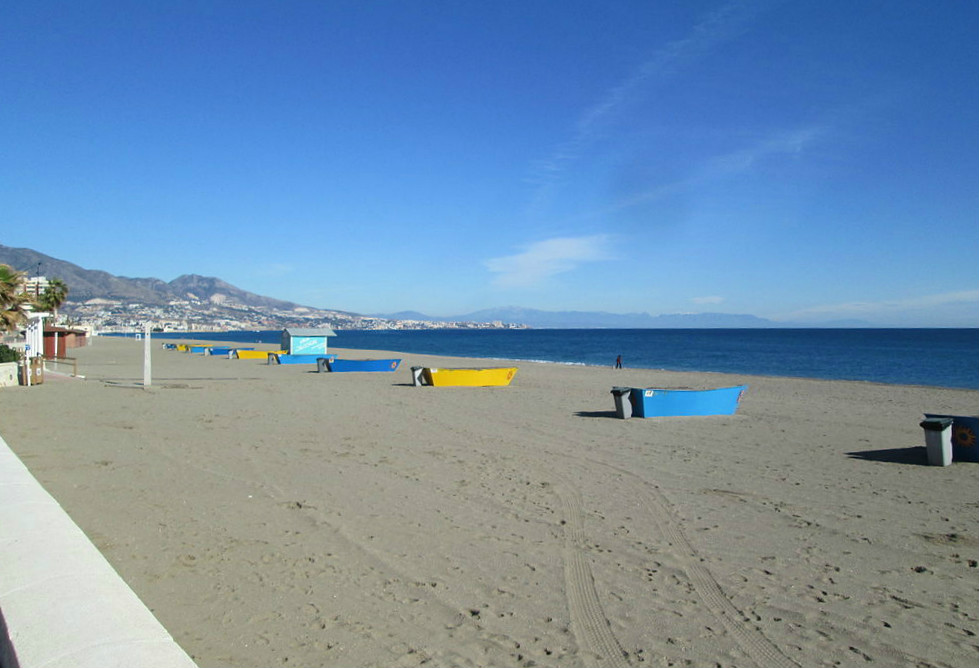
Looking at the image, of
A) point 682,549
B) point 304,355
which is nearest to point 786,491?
point 682,549

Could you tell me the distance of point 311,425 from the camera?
41.9 ft

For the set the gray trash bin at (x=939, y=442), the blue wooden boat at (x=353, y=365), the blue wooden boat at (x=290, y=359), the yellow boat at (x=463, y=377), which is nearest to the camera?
the gray trash bin at (x=939, y=442)

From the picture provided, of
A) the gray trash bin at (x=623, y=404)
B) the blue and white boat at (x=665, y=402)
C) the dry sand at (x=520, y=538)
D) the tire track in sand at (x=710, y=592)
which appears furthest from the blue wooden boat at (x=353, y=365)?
the tire track in sand at (x=710, y=592)

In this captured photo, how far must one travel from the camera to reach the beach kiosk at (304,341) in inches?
1508

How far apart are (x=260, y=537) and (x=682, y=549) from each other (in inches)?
150

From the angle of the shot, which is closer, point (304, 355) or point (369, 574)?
point (369, 574)

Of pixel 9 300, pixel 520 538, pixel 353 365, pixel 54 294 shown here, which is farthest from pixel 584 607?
pixel 54 294

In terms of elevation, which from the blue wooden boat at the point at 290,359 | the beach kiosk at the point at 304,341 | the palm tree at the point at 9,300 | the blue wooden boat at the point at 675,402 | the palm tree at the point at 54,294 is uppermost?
the palm tree at the point at 54,294

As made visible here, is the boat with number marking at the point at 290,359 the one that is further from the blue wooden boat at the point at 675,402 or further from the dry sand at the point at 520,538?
the blue wooden boat at the point at 675,402

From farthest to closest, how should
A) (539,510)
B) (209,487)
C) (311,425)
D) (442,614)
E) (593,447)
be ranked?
(311,425)
(593,447)
(209,487)
(539,510)
(442,614)

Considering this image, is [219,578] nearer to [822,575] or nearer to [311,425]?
[822,575]

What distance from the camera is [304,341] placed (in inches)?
1522

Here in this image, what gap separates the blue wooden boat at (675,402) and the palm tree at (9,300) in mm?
16917

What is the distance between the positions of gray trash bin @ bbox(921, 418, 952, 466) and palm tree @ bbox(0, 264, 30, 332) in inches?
844
